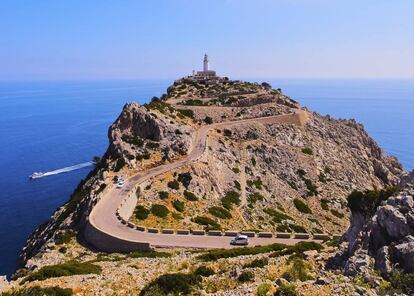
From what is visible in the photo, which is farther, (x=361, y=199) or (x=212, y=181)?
(x=212, y=181)

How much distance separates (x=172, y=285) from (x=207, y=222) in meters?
24.0

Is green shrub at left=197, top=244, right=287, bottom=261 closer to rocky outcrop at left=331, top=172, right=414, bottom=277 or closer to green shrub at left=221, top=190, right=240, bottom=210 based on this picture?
rocky outcrop at left=331, top=172, right=414, bottom=277

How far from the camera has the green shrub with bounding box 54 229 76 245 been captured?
36319 mm

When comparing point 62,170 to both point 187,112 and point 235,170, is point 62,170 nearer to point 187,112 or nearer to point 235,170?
point 187,112

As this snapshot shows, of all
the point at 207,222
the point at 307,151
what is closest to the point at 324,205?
the point at 307,151

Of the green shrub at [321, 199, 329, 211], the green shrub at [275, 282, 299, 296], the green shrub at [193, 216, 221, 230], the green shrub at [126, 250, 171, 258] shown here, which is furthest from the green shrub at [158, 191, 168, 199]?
the green shrub at [275, 282, 299, 296]

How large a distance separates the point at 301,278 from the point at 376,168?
78.6 m

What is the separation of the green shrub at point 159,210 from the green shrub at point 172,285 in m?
22.8

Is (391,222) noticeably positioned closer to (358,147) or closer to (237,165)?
(237,165)

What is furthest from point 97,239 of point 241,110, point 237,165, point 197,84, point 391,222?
point 197,84

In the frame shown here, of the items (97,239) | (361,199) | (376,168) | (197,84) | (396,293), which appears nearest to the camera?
(396,293)

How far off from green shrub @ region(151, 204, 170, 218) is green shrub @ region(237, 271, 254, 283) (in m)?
23.4

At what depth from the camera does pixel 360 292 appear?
15.6 meters

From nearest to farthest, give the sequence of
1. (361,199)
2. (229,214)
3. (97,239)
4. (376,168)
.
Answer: (361,199) → (97,239) → (229,214) → (376,168)
